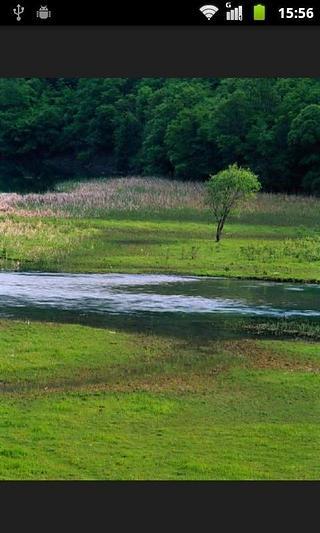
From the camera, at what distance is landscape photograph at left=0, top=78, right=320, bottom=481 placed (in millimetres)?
14289

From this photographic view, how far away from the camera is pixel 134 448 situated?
46.2 feet

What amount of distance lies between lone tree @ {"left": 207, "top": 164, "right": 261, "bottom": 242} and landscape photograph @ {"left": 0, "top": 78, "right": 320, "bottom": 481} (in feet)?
0.34

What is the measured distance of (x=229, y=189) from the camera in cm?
4338

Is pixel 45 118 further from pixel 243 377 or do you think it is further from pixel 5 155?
pixel 243 377

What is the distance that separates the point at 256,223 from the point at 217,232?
7.26 metres

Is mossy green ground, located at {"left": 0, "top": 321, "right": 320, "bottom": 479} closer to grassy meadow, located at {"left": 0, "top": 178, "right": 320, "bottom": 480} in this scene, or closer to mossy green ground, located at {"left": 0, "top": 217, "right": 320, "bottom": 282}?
grassy meadow, located at {"left": 0, "top": 178, "right": 320, "bottom": 480}

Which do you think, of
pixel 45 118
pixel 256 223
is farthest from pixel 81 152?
pixel 256 223
